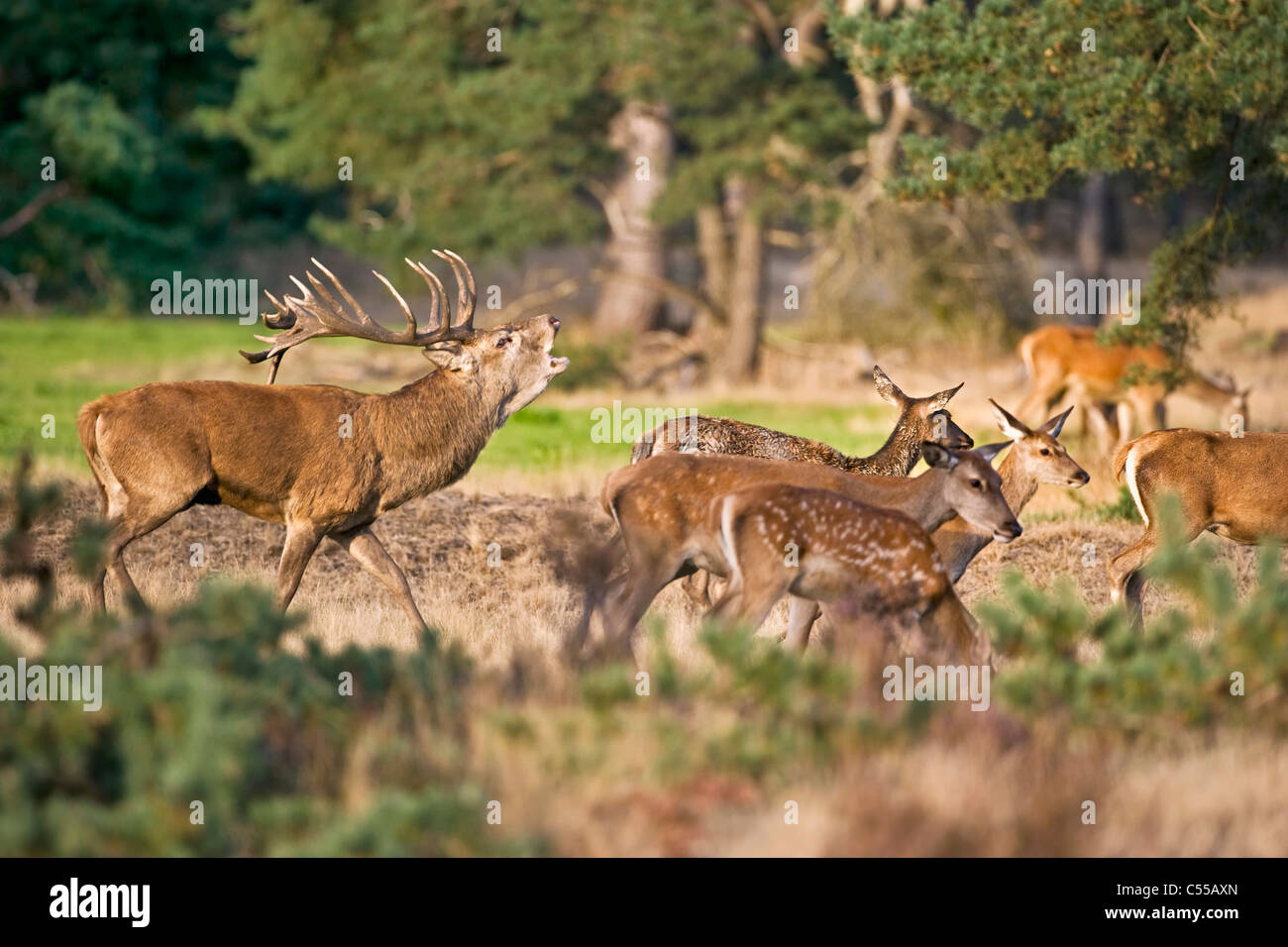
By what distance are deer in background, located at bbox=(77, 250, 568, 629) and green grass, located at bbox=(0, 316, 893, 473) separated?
1880 millimetres

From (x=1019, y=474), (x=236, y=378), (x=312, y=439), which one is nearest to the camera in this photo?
(x=312, y=439)

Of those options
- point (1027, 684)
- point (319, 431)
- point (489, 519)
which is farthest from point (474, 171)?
point (1027, 684)

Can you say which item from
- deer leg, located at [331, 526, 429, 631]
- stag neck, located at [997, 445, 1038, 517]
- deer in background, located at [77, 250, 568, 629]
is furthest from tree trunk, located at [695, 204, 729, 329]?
deer leg, located at [331, 526, 429, 631]

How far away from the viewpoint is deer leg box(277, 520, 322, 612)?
880 centimetres

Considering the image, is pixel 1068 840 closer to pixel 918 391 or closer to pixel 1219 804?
pixel 1219 804

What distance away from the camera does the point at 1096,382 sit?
55.7 ft

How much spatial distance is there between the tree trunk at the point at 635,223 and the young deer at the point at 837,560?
16.0 meters

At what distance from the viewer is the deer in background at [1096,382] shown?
1686cm

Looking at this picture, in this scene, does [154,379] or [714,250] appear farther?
[714,250]

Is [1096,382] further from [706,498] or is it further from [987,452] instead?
[706,498]

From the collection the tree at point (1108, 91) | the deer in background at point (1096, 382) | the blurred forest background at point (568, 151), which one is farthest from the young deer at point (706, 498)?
the deer in background at point (1096, 382)

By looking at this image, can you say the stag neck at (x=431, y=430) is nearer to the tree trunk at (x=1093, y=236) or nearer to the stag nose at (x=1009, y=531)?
the stag nose at (x=1009, y=531)

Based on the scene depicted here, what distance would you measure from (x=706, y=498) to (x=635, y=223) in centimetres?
1776

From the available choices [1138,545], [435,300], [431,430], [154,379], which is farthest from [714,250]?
[431,430]
